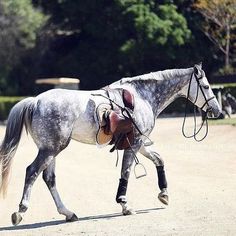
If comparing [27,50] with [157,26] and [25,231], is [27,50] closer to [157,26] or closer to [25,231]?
[157,26]

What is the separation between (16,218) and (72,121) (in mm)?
1524

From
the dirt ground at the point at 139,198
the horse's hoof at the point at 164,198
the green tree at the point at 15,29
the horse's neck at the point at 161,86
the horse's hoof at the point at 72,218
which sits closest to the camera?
the dirt ground at the point at 139,198

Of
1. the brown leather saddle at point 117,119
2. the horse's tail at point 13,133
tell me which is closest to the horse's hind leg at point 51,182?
the horse's tail at point 13,133

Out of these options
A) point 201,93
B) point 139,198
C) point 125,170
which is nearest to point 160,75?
point 201,93

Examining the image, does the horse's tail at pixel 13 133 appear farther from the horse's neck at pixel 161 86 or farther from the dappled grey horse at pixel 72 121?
the horse's neck at pixel 161 86

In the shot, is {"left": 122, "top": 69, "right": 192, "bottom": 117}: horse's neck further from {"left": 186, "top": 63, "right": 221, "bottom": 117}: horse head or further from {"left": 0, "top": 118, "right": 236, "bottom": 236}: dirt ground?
{"left": 0, "top": 118, "right": 236, "bottom": 236}: dirt ground

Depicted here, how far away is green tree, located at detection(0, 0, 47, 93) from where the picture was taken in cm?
4888

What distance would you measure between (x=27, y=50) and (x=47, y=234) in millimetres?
41048

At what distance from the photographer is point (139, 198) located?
12492 mm

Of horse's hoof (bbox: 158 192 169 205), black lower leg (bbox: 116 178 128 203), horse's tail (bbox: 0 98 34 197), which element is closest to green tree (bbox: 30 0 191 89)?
horse's hoof (bbox: 158 192 169 205)

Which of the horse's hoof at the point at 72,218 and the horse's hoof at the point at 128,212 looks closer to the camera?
the horse's hoof at the point at 72,218

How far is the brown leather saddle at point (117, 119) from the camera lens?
36.5 ft

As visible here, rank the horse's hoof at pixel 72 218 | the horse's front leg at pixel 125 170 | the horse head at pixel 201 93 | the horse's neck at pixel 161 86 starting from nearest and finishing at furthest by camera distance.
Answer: the horse's hoof at pixel 72 218
the horse's front leg at pixel 125 170
the horse's neck at pixel 161 86
the horse head at pixel 201 93

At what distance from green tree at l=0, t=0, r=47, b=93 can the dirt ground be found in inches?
1164
